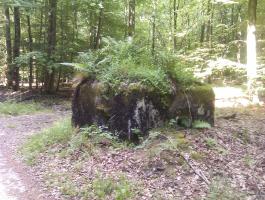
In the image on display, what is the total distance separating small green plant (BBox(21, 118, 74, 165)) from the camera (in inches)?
350

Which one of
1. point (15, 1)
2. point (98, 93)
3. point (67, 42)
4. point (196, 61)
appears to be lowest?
point (98, 93)

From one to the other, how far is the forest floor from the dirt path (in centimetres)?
2

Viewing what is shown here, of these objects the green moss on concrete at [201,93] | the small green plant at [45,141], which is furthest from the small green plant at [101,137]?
the green moss on concrete at [201,93]

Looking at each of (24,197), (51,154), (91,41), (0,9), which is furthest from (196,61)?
(0,9)

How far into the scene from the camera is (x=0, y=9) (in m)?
21.9

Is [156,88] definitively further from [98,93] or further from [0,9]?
[0,9]

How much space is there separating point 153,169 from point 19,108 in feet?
33.4

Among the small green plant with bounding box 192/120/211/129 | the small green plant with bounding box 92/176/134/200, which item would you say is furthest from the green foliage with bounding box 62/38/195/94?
the small green plant with bounding box 92/176/134/200

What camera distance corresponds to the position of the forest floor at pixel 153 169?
6.43m

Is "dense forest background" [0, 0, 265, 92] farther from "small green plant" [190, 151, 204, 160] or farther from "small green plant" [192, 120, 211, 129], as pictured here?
"small green plant" [190, 151, 204, 160]

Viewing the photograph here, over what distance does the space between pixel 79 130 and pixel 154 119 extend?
2.24 m

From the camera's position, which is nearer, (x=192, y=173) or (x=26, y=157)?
(x=192, y=173)

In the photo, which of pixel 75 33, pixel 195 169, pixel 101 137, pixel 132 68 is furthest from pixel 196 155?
pixel 75 33

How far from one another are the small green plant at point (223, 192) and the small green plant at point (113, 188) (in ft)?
4.91
